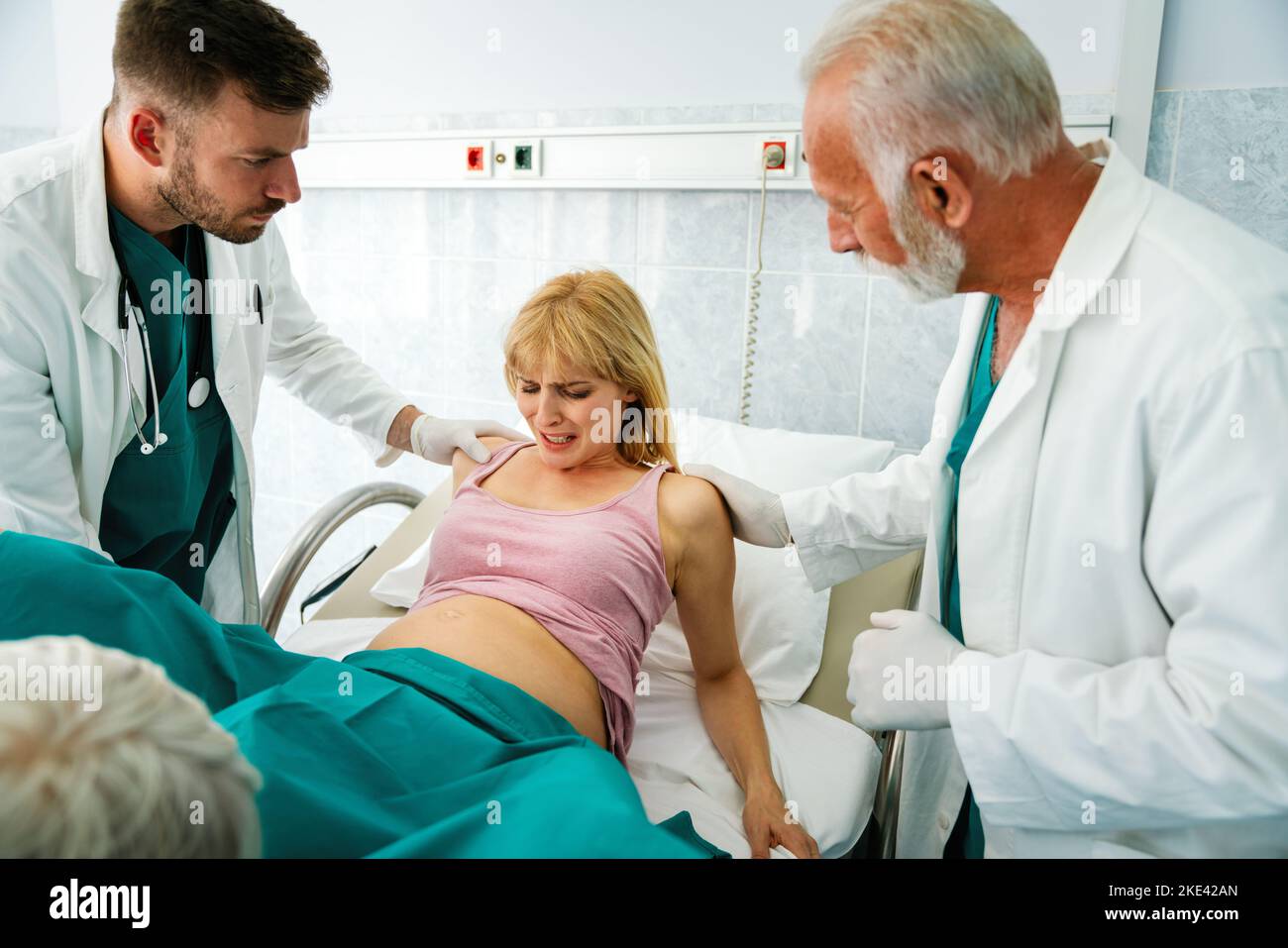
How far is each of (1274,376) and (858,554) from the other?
0.77 meters

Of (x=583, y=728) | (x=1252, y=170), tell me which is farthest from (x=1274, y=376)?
(x=1252, y=170)

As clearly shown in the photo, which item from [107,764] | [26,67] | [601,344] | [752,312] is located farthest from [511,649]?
A: [26,67]

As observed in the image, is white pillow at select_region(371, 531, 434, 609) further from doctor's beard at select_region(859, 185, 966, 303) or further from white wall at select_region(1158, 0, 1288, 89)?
white wall at select_region(1158, 0, 1288, 89)

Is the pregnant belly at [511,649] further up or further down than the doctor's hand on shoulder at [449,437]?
further down

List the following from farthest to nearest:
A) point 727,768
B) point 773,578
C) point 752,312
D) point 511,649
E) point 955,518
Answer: point 752,312 → point 773,578 → point 727,768 → point 511,649 → point 955,518

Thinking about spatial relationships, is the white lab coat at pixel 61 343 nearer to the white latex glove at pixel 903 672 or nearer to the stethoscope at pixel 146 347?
the stethoscope at pixel 146 347

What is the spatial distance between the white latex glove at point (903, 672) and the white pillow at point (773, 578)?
1.67 ft

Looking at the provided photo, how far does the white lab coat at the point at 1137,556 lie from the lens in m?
0.90

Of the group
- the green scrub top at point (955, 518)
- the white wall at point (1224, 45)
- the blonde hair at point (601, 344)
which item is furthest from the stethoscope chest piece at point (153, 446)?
the white wall at point (1224, 45)

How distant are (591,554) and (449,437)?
1.69 feet

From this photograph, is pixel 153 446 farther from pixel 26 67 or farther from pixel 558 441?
pixel 26 67

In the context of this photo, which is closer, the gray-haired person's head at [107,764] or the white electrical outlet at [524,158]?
the gray-haired person's head at [107,764]

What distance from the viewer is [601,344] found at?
169 centimetres

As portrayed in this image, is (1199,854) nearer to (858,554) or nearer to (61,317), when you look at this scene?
(858,554)
